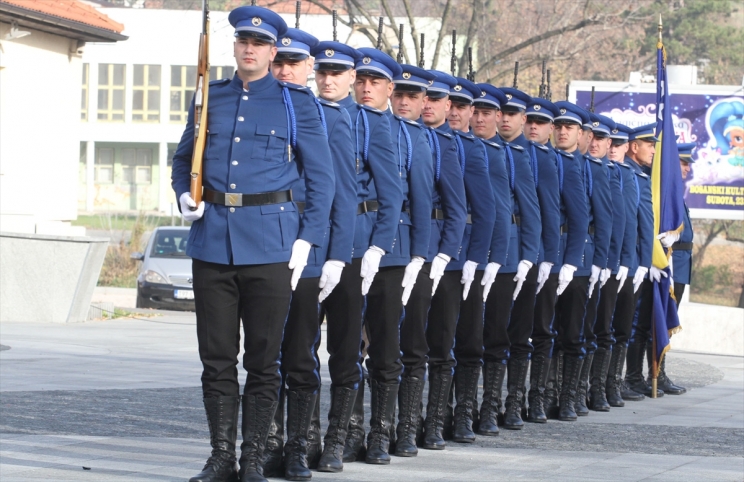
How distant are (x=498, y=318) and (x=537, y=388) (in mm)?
861

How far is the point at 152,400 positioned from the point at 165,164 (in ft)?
164

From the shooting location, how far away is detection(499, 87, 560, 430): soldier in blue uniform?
9398 mm

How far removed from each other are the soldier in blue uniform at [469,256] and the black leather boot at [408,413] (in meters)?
0.71

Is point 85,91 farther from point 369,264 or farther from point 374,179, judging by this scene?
point 369,264

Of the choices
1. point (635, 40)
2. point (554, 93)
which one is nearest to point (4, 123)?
point (554, 93)

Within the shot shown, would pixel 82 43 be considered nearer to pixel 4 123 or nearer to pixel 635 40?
pixel 4 123

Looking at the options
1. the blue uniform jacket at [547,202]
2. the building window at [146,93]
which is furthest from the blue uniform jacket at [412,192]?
the building window at [146,93]

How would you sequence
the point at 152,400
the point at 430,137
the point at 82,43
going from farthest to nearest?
the point at 82,43, the point at 152,400, the point at 430,137

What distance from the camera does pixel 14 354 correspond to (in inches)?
492

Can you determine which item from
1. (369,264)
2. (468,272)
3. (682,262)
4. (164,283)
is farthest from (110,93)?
(369,264)

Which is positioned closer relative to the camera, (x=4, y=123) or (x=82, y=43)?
(x=4, y=123)

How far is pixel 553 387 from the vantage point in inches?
399

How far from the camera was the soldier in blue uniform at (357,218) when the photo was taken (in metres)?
7.10

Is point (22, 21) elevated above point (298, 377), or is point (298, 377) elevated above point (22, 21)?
point (22, 21)
